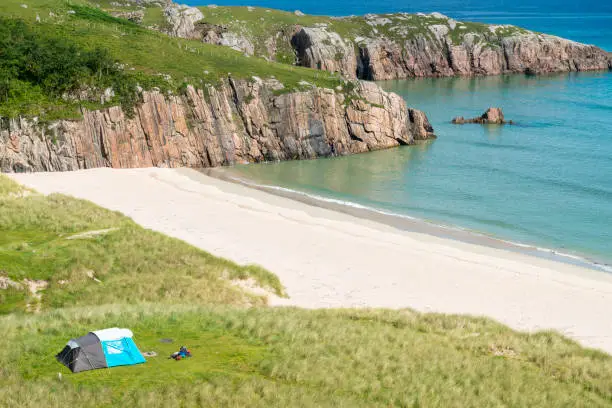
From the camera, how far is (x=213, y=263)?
116 ft

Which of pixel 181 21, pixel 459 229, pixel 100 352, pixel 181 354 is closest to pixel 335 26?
pixel 181 21

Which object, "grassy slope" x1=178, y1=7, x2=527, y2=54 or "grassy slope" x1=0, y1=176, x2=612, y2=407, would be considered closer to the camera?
"grassy slope" x1=0, y1=176, x2=612, y2=407

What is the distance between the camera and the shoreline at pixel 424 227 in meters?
43.8

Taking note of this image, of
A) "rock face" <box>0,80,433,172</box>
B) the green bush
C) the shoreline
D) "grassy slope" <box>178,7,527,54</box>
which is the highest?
"grassy slope" <box>178,7,527,54</box>

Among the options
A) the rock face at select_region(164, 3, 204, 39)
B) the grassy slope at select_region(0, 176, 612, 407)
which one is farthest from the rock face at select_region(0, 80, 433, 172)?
the rock face at select_region(164, 3, 204, 39)

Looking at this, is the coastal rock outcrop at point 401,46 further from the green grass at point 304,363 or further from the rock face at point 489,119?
the green grass at point 304,363

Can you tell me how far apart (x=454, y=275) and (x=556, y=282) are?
19.2ft

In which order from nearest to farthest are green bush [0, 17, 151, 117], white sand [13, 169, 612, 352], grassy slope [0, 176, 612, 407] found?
grassy slope [0, 176, 612, 407] → white sand [13, 169, 612, 352] → green bush [0, 17, 151, 117]

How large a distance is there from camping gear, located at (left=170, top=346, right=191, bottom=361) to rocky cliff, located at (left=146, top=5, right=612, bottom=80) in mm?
123457

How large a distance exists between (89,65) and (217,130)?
14.7 m

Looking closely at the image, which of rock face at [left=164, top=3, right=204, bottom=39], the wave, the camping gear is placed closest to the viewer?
the camping gear

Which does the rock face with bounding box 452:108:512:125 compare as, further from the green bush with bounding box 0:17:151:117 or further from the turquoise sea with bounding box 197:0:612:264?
the green bush with bounding box 0:17:151:117

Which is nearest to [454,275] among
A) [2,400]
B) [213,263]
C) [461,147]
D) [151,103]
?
[213,263]

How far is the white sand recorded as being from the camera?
33344mm
